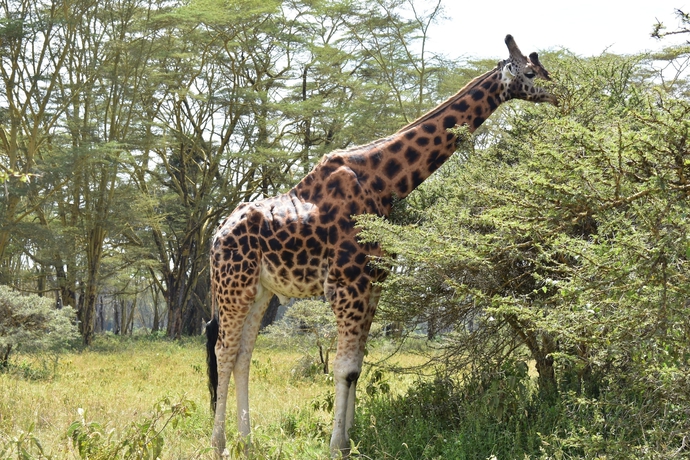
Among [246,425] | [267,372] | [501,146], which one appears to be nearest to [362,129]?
[267,372]

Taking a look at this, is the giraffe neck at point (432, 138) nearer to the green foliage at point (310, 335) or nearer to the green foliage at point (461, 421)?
the green foliage at point (461, 421)

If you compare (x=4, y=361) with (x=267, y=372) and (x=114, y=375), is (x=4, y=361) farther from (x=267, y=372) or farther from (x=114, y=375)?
(x=267, y=372)

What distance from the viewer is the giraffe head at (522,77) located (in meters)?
5.38

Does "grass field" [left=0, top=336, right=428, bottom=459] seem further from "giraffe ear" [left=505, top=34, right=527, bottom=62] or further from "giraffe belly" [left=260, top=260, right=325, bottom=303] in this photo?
"giraffe ear" [left=505, top=34, right=527, bottom=62]

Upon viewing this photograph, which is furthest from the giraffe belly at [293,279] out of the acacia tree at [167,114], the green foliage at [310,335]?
the acacia tree at [167,114]

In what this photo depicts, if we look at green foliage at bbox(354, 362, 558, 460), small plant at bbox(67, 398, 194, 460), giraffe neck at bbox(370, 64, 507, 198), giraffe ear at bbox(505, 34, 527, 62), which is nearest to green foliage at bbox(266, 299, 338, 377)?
green foliage at bbox(354, 362, 558, 460)

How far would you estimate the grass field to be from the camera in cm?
420

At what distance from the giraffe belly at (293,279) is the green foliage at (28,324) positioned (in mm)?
4808

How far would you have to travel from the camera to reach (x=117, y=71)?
17.5 meters

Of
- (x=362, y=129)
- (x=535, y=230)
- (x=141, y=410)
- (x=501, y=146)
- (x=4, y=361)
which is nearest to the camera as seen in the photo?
(x=535, y=230)

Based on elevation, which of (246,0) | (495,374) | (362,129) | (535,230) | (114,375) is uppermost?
(246,0)

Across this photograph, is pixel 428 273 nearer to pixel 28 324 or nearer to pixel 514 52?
pixel 514 52

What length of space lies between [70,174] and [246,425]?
37.4 feet

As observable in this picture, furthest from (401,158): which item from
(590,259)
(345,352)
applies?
(590,259)
